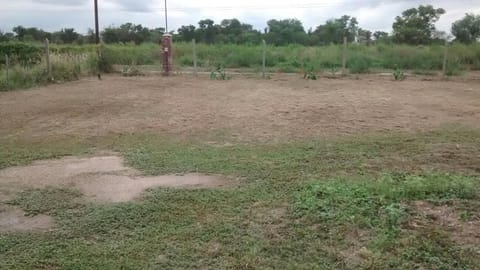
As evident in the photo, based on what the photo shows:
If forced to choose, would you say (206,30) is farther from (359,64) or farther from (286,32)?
(359,64)

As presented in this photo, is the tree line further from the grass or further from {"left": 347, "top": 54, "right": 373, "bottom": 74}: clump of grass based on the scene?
the grass

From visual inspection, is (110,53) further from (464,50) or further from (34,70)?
(464,50)

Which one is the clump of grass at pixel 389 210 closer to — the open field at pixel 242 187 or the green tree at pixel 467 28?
the open field at pixel 242 187

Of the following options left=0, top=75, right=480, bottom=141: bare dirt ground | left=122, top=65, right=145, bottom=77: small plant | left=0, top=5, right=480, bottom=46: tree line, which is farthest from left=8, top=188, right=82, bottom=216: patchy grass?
left=0, top=5, right=480, bottom=46: tree line

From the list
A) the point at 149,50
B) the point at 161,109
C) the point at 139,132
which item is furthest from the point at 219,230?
the point at 149,50

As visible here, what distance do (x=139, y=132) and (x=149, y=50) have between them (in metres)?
16.7

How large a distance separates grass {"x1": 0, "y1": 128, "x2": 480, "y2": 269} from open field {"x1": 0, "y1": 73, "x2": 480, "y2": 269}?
1 centimetres

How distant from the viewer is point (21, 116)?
927 centimetres

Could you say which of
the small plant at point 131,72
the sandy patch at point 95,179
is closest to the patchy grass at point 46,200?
the sandy patch at point 95,179

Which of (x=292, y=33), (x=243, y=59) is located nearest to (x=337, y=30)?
(x=292, y=33)

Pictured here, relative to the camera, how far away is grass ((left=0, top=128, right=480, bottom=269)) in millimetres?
3176

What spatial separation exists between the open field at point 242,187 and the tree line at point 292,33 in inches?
807

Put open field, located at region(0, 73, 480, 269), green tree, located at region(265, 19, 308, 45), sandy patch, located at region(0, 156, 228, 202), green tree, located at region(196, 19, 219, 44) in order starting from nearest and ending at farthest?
open field, located at region(0, 73, 480, 269) → sandy patch, located at region(0, 156, 228, 202) → green tree, located at region(265, 19, 308, 45) → green tree, located at region(196, 19, 219, 44)

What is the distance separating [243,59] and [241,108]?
11.7 meters
